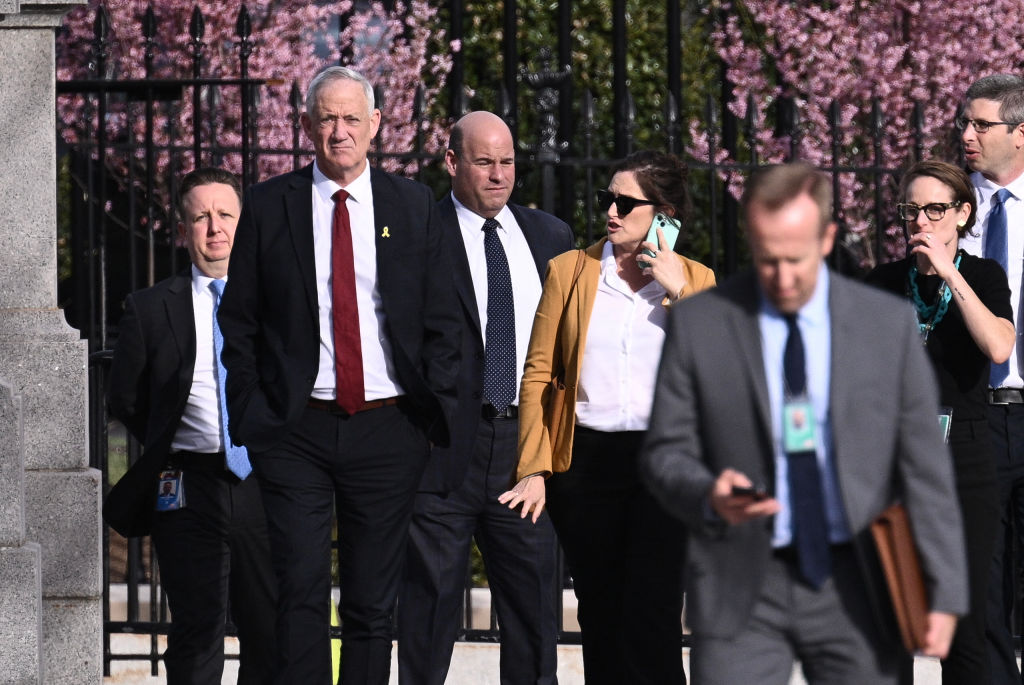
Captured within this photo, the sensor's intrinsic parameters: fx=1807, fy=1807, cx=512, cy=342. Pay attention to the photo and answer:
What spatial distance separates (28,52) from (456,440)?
2.15 m

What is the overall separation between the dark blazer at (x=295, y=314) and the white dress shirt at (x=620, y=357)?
445mm

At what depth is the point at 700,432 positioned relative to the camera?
12.0 feet

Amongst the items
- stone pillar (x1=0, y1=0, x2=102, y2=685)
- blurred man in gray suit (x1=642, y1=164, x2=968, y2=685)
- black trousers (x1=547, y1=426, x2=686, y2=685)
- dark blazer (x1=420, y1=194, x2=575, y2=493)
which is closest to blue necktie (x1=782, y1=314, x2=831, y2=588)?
blurred man in gray suit (x1=642, y1=164, x2=968, y2=685)

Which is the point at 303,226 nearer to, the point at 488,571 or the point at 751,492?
the point at 488,571

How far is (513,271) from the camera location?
6.09 m

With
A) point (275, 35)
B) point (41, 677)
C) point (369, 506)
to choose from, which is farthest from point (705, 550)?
point (275, 35)

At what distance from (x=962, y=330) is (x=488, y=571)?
175 centimetres

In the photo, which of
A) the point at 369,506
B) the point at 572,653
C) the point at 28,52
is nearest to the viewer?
the point at 369,506

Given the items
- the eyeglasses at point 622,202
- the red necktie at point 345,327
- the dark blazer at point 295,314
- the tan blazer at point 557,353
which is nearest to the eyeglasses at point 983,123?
the tan blazer at point 557,353

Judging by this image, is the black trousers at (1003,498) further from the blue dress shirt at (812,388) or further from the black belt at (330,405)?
the blue dress shirt at (812,388)

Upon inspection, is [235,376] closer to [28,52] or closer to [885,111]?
[28,52]

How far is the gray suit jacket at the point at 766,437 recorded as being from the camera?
355 centimetres

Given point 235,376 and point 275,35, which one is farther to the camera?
point 275,35

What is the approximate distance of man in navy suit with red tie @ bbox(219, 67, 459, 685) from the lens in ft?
17.0
